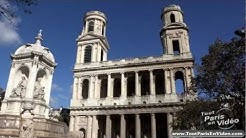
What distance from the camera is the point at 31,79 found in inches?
828

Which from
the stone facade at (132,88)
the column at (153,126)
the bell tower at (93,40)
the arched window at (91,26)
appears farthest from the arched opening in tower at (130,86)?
the arched window at (91,26)

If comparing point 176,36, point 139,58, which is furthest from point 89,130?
point 176,36

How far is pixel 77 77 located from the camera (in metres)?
41.2

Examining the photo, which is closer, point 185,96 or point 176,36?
point 185,96

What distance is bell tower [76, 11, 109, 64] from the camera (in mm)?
42875

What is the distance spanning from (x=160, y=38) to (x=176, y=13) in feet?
16.0

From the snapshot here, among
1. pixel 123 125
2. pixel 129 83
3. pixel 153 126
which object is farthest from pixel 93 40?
pixel 153 126

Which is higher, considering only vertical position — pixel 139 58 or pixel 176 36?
pixel 176 36

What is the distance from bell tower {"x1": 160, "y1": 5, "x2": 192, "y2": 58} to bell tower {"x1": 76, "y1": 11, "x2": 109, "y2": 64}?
10616 millimetres

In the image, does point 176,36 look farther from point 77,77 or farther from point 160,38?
point 77,77

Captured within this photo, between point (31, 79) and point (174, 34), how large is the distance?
25453mm

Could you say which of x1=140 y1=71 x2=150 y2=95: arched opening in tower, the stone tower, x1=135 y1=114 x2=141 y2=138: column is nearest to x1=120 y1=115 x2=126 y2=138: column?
x1=135 y1=114 x2=141 y2=138: column

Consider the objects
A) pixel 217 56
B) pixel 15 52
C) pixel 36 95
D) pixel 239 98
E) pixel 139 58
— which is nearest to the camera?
pixel 239 98

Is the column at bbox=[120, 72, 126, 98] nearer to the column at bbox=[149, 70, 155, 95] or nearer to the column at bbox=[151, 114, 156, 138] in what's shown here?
the column at bbox=[149, 70, 155, 95]
